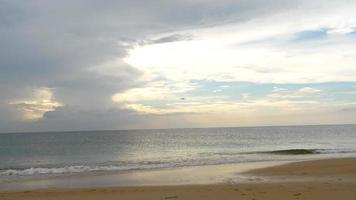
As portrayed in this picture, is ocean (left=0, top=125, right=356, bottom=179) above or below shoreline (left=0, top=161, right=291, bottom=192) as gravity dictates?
above

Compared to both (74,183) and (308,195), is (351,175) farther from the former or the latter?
(74,183)

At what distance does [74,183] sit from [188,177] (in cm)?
587

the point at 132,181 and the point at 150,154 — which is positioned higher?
the point at 150,154

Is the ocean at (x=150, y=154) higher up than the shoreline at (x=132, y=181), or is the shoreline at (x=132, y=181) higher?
the ocean at (x=150, y=154)

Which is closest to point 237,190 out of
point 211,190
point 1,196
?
point 211,190

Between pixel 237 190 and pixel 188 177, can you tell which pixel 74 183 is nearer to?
Result: pixel 188 177

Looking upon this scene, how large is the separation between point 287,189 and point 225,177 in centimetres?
631

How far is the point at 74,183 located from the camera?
19.7m

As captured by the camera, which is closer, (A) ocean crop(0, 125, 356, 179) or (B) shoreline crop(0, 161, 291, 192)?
Result: (B) shoreline crop(0, 161, 291, 192)

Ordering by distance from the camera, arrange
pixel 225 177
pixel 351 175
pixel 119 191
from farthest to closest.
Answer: pixel 225 177 < pixel 351 175 < pixel 119 191

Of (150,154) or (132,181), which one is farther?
(150,154)

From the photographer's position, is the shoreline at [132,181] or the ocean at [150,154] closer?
the shoreline at [132,181]

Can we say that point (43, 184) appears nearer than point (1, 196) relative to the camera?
No

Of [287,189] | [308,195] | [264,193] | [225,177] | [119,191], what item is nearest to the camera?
[308,195]
